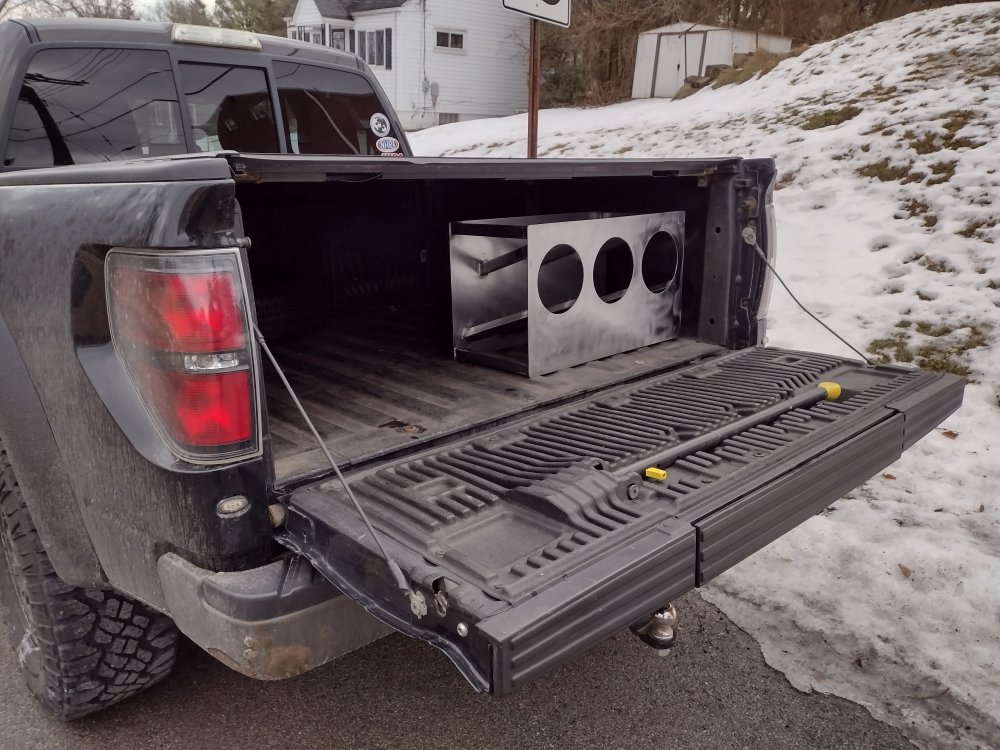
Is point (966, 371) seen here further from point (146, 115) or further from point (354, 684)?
point (146, 115)

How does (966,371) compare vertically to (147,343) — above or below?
below

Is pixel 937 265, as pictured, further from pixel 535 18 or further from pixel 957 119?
pixel 535 18

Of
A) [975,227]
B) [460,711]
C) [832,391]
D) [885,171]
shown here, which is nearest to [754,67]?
[885,171]

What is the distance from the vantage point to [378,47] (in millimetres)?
27062

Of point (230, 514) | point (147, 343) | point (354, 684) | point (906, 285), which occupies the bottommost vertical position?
point (354, 684)

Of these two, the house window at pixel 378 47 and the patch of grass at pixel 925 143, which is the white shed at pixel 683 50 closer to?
the patch of grass at pixel 925 143

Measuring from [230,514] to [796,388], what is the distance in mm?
1929


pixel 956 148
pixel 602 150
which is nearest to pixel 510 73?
pixel 602 150

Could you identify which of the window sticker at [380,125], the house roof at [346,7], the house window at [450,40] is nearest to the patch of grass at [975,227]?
the window sticker at [380,125]

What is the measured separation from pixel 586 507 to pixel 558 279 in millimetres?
1944

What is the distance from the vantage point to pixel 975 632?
2.73m

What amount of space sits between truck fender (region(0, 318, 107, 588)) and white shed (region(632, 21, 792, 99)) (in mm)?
16194

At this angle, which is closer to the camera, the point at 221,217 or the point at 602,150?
the point at 221,217

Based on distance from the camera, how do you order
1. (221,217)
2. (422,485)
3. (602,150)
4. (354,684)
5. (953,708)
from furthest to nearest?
(602,150)
(354,684)
(953,708)
(422,485)
(221,217)
